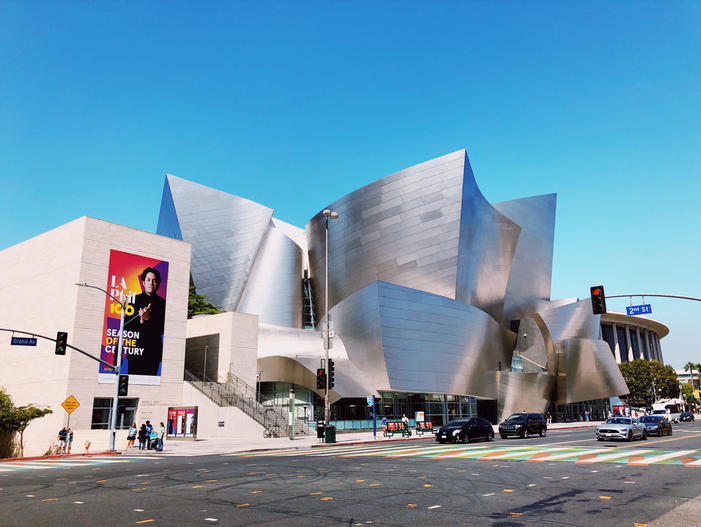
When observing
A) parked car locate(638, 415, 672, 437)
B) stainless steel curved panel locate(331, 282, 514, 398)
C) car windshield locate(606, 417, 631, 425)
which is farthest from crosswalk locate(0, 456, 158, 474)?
parked car locate(638, 415, 672, 437)

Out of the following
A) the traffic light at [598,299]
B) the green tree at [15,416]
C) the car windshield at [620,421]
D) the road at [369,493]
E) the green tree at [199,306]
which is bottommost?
the road at [369,493]

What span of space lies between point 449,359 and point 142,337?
93.9ft

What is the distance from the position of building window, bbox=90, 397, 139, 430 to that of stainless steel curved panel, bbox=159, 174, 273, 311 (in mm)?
29829

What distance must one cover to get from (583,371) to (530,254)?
16.5 meters

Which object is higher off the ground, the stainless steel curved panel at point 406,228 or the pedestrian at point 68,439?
the stainless steel curved panel at point 406,228

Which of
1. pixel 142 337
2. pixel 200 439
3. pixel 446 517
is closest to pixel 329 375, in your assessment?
pixel 200 439

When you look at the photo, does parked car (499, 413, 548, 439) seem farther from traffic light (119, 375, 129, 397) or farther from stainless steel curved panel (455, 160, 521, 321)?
stainless steel curved panel (455, 160, 521, 321)

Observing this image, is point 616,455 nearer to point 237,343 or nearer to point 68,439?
point 68,439

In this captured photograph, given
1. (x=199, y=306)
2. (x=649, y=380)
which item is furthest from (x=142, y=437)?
(x=649, y=380)

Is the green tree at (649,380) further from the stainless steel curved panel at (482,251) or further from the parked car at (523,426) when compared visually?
the parked car at (523,426)

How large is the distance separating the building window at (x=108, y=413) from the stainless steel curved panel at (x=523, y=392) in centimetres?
3736

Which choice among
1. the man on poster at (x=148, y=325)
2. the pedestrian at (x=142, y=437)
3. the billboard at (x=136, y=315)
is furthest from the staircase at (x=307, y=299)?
the pedestrian at (x=142, y=437)

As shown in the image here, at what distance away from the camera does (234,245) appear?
69.4 metres

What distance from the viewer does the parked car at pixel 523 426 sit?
32438mm
